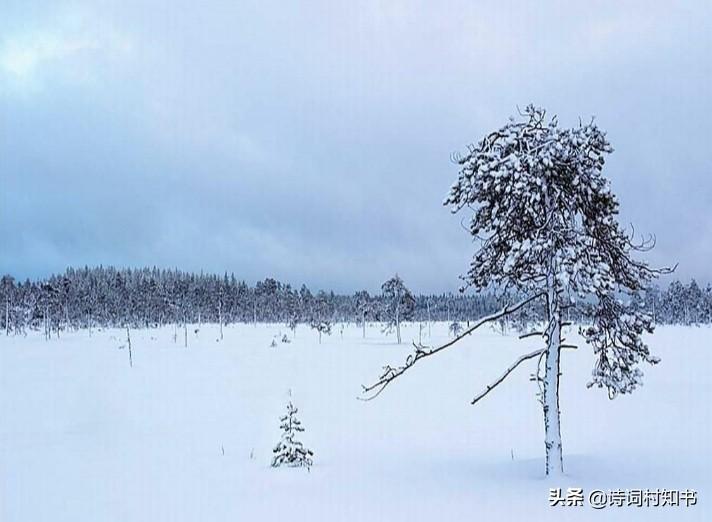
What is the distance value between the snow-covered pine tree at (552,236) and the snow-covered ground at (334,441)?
211 cm

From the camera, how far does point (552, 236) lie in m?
10.8

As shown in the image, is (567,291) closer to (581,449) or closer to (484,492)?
(484,492)

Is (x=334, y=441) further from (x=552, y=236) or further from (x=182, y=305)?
(x=182, y=305)

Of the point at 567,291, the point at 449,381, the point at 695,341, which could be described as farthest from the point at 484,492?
the point at 695,341

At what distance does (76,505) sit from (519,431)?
15766 mm

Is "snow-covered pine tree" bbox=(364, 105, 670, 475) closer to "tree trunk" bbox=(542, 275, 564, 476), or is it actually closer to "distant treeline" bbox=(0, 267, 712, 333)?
"tree trunk" bbox=(542, 275, 564, 476)

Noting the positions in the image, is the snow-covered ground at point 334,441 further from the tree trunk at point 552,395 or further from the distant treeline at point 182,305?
the distant treeline at point 182,305

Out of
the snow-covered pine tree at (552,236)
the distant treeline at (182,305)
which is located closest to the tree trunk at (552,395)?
the snow-covered pine tree at (552,236)

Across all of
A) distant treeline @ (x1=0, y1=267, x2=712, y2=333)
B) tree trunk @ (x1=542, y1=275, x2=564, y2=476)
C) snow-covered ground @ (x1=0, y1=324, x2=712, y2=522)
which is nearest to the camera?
snow-covered ground @ (x1=0, y1=324, x2=712, y2=522)

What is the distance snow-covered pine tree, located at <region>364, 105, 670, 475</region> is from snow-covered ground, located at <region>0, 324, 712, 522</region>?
2110 millimetres

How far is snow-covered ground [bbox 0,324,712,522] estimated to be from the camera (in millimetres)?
9938

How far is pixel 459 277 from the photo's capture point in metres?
12.3

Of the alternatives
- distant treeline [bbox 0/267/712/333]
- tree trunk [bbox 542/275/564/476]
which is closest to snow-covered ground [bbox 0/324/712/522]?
tree trunk [bbox 542/275/564/476]

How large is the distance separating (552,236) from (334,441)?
1263 centimetres
